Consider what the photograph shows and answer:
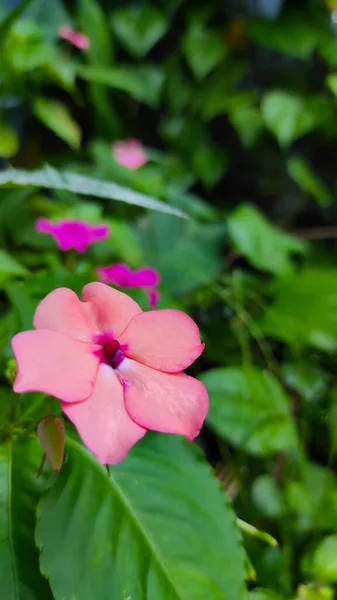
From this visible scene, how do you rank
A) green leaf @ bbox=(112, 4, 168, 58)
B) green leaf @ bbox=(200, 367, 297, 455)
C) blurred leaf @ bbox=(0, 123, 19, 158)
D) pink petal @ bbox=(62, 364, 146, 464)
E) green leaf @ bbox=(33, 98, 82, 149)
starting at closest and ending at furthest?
1. pink petal @ bbox=(62, 364, 146, 464)
2. green leaf @ bbox=(200, 367, 297, 455)
3. blurred leaf @ bbox=(0, 123, 19, 158)
4. green leaf @ bbox=(33, 98, 82, 149)
5. green leaf @ bbox=(112, 4, 168, 58)

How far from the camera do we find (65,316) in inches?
13.7

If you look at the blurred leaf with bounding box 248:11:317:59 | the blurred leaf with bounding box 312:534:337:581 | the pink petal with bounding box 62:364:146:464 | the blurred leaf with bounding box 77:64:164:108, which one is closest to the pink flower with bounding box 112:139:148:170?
the blurred leaf with bounding box 77:64:164:108

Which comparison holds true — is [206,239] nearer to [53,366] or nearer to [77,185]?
[77,185]

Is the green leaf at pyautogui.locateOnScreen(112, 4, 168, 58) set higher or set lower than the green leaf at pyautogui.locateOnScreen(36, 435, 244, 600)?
higher

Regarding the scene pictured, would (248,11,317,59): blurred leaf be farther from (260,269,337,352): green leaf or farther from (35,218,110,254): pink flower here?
(35,218,110,254): pink flower

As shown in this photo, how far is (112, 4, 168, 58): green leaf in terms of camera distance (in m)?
1.50

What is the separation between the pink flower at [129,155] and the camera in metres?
1.30

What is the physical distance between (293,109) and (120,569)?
4.29 ft

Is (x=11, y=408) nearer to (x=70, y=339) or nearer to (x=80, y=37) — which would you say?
(x=70, y=339)

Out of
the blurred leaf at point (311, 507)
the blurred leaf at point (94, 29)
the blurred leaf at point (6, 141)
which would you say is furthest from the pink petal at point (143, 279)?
the blurred leaf at point (94, 29)

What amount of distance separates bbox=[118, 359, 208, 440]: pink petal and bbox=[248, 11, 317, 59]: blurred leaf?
1.37 m

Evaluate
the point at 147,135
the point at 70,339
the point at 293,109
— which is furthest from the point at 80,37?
the point at 70,339

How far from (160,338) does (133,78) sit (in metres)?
1.28

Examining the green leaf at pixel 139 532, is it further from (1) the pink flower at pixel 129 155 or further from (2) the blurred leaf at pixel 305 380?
(1) the pink flower at pixel 129 155
